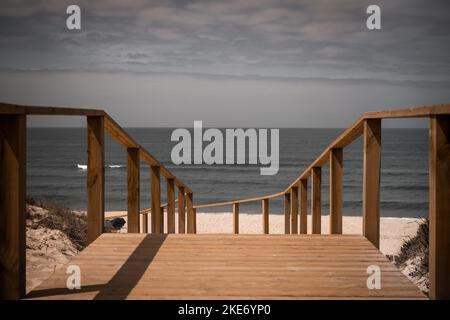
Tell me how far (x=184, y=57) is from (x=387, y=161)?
46.9 metres

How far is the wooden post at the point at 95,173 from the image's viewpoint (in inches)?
186

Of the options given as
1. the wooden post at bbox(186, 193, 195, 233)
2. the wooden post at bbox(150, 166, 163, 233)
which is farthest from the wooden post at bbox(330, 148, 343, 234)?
the wooden post at bbox(186, 193, 195, 233)

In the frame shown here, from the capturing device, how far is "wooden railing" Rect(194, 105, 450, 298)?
109 inches

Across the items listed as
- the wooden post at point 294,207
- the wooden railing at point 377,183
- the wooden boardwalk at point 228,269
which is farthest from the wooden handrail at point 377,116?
the wooden post at point 294,207

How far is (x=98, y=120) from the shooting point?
15.6 ft

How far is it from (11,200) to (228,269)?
5.22ft

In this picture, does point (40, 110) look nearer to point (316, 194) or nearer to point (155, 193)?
point (155, 193)

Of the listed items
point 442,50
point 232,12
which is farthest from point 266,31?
point 442,50

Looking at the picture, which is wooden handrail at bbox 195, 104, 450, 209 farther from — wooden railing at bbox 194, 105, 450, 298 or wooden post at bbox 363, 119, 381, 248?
wooden post at bbox 363, 119, 381, 248

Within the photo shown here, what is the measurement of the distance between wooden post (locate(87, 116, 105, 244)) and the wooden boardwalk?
0.63ft

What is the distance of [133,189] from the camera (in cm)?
549

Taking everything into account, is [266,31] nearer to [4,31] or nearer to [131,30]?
[131,30]

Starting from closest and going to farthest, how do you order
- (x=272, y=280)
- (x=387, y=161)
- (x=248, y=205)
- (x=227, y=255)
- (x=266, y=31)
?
(x=272, y=280)
(x=227, y=255)
(x=248, y=205)
(x=387, y=161)
(x=266, y=31)

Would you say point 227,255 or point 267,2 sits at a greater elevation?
point 267,2
